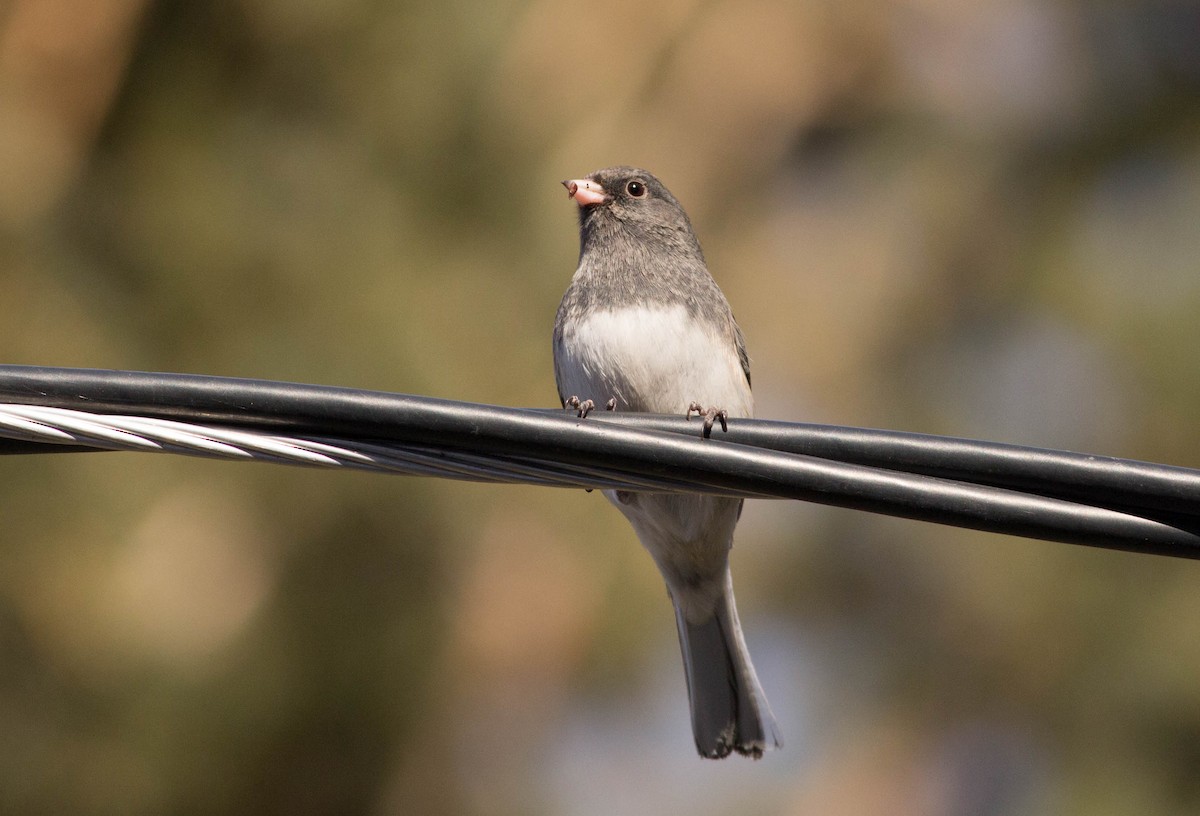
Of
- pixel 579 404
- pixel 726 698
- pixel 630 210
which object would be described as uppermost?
pixel 630 210

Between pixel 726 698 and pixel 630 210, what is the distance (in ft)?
4.69

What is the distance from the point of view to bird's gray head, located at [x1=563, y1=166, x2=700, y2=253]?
3.26 metres

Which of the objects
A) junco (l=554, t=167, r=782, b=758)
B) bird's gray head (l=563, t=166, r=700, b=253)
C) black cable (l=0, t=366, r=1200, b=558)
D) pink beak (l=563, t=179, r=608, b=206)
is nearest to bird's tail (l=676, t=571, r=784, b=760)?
junco (l=554, t=167, r=782, b=758)

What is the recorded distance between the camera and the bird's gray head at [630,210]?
10.7 feet

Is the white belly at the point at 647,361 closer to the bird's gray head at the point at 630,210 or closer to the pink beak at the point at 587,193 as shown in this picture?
the bird's gray head at the point at 630,210

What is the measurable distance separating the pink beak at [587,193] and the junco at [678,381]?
0.07 m

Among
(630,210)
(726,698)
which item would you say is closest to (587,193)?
(630,210)

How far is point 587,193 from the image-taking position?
3.43 meters

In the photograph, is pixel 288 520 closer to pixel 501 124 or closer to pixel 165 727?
pixel 165 727

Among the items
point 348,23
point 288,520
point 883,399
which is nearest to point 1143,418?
point 883,399

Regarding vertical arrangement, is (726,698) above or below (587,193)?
below

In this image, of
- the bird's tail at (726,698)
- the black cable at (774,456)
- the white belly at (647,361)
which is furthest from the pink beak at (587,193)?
the black cable at (774,456)

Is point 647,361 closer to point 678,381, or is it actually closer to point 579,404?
point 678,381

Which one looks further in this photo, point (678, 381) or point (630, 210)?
point (630, 210)
